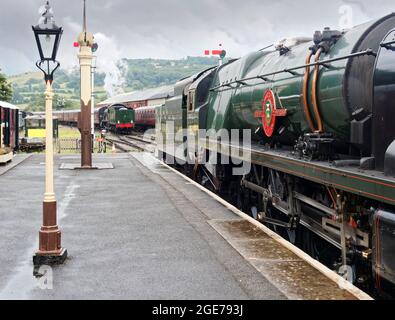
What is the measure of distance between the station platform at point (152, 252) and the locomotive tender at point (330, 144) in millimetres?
605

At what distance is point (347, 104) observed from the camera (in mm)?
7375

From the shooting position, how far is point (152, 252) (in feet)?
26.7

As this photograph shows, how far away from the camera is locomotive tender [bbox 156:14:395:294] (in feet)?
20.7

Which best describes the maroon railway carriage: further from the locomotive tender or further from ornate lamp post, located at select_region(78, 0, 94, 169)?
the locomotive tender

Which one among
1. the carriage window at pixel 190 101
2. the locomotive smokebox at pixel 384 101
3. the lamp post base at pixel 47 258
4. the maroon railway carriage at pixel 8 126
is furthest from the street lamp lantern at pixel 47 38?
the maroon railway carriage at pixel 8 126

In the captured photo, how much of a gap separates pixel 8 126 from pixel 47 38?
2345 cm

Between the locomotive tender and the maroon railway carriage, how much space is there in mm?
18054

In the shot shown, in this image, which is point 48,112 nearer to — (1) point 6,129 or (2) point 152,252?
(2) point 152,252

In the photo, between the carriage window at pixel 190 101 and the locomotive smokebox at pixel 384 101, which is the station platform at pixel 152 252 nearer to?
the locomotive smokebox at pixel 384 101

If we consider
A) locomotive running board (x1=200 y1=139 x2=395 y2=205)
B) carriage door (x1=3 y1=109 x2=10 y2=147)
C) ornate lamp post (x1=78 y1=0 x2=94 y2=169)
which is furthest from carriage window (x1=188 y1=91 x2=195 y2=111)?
carriage door (x1=3 y1=109 x2=10 y2=147)

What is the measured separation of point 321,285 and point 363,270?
924 millimetres

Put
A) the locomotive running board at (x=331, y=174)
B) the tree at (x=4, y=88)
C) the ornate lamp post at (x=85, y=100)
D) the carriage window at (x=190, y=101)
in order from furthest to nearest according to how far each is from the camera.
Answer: the tree at (x=4, y=88) → the ornate lamp post at (x=85, y=100) → the carriage window at (x=190, y=101) → the locomotive running board at (x=331, y=174)

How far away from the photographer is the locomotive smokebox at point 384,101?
20.6ft
